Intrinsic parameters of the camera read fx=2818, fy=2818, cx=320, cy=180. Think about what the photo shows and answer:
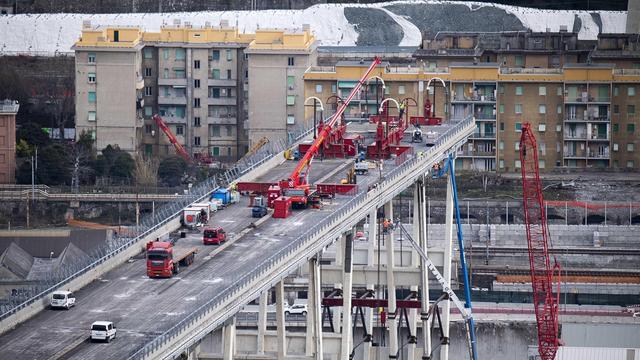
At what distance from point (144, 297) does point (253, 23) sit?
281ft

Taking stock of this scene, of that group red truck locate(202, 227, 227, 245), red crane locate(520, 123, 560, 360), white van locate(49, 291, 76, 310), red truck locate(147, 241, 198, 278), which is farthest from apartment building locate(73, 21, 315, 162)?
white van locate(49, 291, 76, 310)

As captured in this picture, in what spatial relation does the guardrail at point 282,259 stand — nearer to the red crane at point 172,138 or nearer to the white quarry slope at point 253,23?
the red crane at point 172,138

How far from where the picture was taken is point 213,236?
264 feet

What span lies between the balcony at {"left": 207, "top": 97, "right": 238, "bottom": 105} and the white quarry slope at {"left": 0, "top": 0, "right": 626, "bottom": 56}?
15485mm

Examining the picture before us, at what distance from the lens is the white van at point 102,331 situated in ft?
226

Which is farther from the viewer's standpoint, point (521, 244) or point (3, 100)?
point (3, 100)

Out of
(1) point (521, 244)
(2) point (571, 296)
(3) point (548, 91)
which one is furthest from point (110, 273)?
(3) point (548, 91)

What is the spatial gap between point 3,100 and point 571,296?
40.2m

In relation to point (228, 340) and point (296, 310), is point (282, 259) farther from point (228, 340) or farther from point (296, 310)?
point (296, 310)

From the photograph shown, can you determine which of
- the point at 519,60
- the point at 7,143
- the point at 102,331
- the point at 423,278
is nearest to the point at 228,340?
the point at 102,331

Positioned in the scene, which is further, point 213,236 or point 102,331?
point 213,236

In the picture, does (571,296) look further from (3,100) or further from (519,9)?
(519,9)

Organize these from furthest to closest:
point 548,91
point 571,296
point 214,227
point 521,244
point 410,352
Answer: point 548,91 → point 521,244 → point 571,296 → point 410,352 → point 214,227

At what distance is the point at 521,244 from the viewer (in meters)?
117
